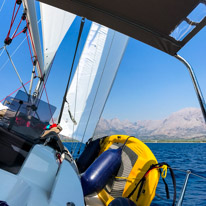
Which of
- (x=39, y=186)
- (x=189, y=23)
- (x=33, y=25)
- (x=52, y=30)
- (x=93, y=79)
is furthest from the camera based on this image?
(x=93, y=79)

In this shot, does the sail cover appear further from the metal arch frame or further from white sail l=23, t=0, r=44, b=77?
the metal arch frame

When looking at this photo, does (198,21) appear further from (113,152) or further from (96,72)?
(96,72)

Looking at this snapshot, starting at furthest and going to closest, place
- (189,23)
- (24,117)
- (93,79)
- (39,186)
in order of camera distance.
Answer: (93,79)
(24,117)
(39,186)
(189,23)

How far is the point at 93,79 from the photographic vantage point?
6.79 m

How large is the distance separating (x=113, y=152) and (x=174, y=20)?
A: 2368mm

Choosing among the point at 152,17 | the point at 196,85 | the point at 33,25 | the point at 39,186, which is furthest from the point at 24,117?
the point at 33,25

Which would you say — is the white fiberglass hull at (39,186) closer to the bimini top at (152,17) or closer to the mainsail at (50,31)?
the bimini top at (152,17)

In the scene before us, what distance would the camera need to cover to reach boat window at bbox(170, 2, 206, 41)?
3.11 ft

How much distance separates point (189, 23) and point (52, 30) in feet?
17.2

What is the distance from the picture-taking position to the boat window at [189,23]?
95cm

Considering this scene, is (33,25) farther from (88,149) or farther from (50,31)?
(88,149)

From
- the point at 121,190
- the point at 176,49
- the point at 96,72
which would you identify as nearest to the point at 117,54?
the point at 96,72

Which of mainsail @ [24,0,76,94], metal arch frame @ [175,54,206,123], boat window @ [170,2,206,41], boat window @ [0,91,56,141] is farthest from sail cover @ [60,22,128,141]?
boat window @ [170,2,206,41]

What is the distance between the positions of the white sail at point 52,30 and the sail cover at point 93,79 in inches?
45.2
